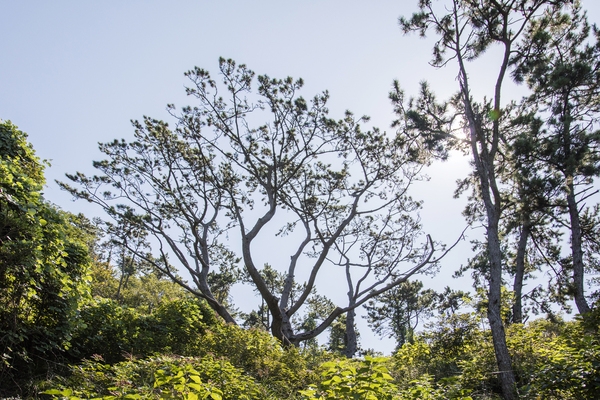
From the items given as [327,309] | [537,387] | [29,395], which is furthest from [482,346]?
[327,309]

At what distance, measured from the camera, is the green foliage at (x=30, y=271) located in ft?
14.8

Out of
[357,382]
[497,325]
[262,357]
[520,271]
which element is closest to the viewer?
[357,382]

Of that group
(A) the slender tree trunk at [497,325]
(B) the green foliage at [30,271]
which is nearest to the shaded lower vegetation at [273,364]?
(A) the slender tree trunk at [497,325]

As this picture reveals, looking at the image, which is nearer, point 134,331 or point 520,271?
point 134,331

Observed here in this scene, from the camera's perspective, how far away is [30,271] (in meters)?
4.71

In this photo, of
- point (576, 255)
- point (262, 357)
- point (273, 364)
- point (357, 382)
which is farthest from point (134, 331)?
point (576, 255)

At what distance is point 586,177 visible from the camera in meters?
9.45

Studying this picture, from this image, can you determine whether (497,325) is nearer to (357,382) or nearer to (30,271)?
(357,382)

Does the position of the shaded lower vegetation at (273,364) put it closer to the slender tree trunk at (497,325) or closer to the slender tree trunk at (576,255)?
the slender tree trunk at (497,325)

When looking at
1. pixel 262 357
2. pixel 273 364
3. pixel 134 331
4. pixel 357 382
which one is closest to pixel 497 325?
pixel 273 364

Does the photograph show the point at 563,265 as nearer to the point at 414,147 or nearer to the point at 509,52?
the point at 414,147

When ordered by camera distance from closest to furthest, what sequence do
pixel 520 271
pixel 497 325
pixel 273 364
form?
1. pixel 497 325
2. pixel 273 364
3. pixel 520 271

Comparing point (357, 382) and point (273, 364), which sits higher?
point (273, 364)

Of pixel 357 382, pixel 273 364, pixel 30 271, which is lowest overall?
pixel 357 382
